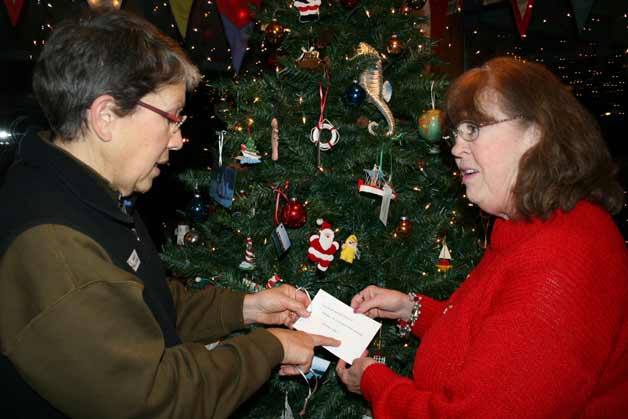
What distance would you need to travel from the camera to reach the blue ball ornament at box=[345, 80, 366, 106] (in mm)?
1962

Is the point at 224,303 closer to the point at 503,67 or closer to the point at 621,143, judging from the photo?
the point at 503,67

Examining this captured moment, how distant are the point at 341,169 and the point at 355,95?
0.35 meters

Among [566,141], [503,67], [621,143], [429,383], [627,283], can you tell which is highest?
[503,67]

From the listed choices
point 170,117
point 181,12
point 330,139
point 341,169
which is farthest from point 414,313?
point 181,12

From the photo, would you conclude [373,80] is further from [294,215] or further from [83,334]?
[83,334]

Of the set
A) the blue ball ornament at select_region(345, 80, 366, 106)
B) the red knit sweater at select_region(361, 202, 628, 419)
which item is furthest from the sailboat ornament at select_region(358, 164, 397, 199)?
the red knit sweater at select_region(361, 202, 628, 419)

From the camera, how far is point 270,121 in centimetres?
212

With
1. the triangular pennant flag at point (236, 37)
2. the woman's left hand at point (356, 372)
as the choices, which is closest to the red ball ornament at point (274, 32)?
the triangular pennant flag at point (236, 37)

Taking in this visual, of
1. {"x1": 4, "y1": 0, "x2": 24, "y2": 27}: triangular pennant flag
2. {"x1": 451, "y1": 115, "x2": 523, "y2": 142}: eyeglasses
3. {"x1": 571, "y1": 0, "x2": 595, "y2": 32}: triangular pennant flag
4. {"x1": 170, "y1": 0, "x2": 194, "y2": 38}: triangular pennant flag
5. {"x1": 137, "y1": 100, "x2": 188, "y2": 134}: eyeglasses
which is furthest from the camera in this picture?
{"x1": 571, "y1": 0, "x2": 595, "y2": 32}: triangular pennant flag

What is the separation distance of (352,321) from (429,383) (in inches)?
17.6

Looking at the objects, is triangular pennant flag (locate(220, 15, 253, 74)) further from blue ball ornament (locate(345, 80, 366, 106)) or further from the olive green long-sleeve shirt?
the olive green long-sleeve shirt

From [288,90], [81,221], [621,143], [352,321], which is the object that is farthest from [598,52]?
[81,221]

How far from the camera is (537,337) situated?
1072 mm

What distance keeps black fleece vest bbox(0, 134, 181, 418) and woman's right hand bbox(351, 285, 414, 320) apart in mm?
852
